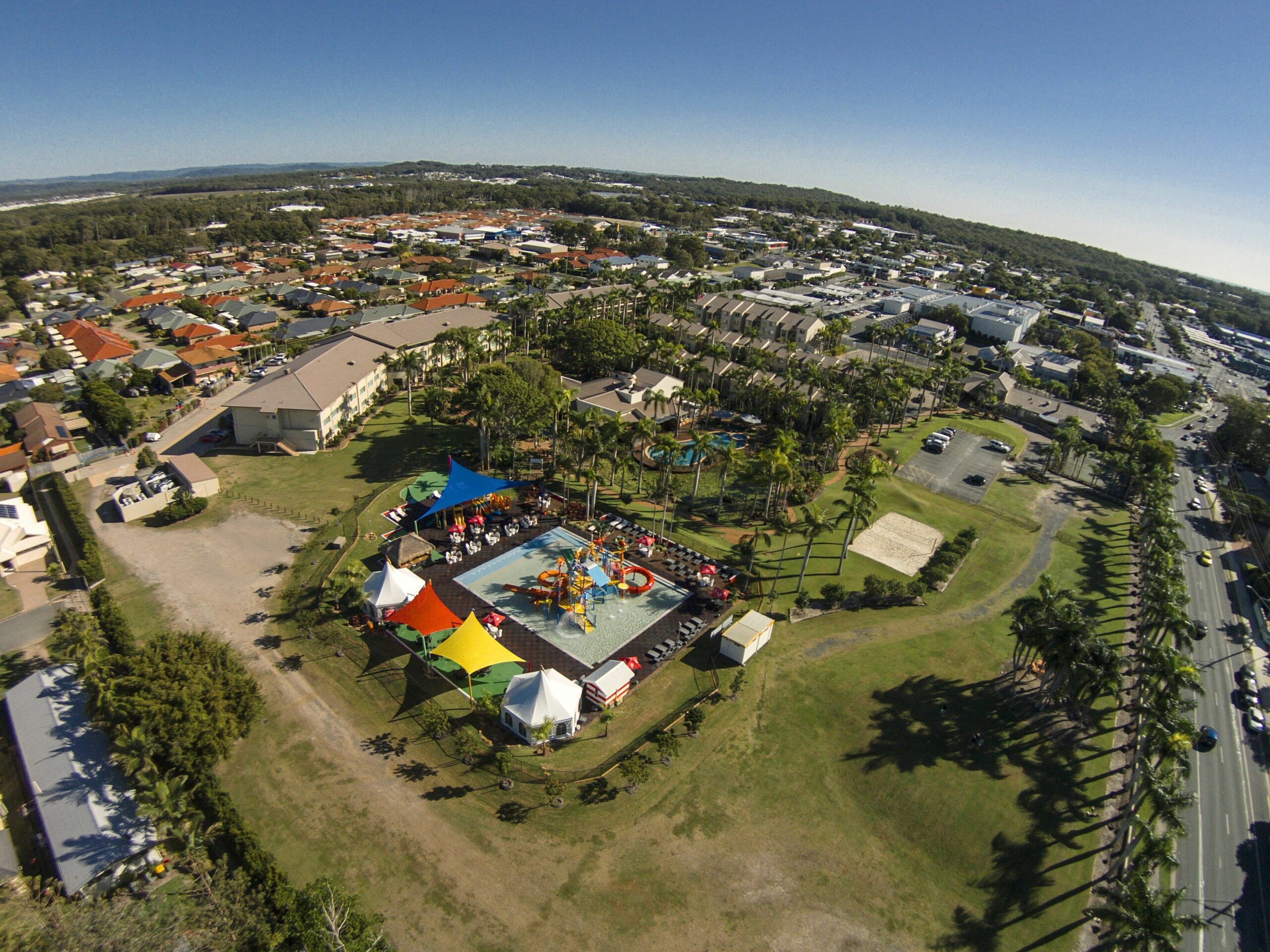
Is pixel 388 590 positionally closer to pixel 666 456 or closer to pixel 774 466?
pixel 666 456

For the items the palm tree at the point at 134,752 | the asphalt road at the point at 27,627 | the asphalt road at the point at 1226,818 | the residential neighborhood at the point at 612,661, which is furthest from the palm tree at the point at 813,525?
the asphalt road at the point at 27,627

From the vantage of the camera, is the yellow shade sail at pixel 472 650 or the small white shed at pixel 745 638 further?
the small white shed at pixel 745 638

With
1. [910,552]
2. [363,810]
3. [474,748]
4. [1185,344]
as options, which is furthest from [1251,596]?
[1185,344]

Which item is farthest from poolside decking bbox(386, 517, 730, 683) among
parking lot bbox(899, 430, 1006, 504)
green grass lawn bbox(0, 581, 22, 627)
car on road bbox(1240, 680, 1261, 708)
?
parking lot bbox(899, 430, 1006, 504)

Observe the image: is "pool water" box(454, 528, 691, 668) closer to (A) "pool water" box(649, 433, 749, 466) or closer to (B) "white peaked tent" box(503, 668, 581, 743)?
(B) "white peaked tent" box(503, 668, 581, 743)

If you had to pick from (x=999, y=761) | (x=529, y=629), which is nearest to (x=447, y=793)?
(x=529, y=629)

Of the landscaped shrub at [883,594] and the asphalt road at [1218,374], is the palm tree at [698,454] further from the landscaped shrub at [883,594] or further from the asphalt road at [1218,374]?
the asphalt road at [1218,374]
